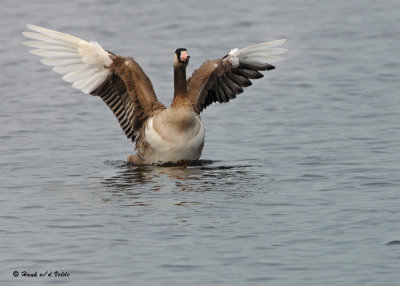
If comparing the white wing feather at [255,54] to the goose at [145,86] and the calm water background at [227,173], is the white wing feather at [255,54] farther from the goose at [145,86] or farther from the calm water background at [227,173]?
the calm water background at [227,173]

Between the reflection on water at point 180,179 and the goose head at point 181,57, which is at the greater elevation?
the goose head at point 181,57

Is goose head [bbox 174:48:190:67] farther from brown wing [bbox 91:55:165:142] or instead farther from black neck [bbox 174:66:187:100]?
brown wing [bbox 91:55:165:142]

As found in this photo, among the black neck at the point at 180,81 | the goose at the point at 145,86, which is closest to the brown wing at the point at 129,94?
the goose at the point at 145,86

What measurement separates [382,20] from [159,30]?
20.1ft

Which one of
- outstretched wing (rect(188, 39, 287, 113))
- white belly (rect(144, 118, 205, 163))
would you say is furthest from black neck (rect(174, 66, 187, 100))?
outstretched wing (rect(188, 39, 287, 113))

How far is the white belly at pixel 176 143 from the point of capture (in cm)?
1480

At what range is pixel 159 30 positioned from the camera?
28.0 m

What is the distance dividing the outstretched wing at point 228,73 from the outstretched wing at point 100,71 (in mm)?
927

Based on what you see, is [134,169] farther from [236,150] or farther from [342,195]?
[342,195]

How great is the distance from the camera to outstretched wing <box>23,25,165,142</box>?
599 inches

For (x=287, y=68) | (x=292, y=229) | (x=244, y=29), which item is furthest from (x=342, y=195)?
(x=244, y=29)

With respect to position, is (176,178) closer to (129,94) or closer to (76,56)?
Answer: (129,94)

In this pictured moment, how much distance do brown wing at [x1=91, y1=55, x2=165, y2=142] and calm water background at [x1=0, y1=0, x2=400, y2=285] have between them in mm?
674

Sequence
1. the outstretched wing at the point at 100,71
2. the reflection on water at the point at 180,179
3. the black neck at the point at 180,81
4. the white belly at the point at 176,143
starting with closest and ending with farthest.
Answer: the reflection on water at the point at 180,179
the white belly at the point at 176,143
the black neck at the point at 180,81
the outstretched wing at the point at 100,71
